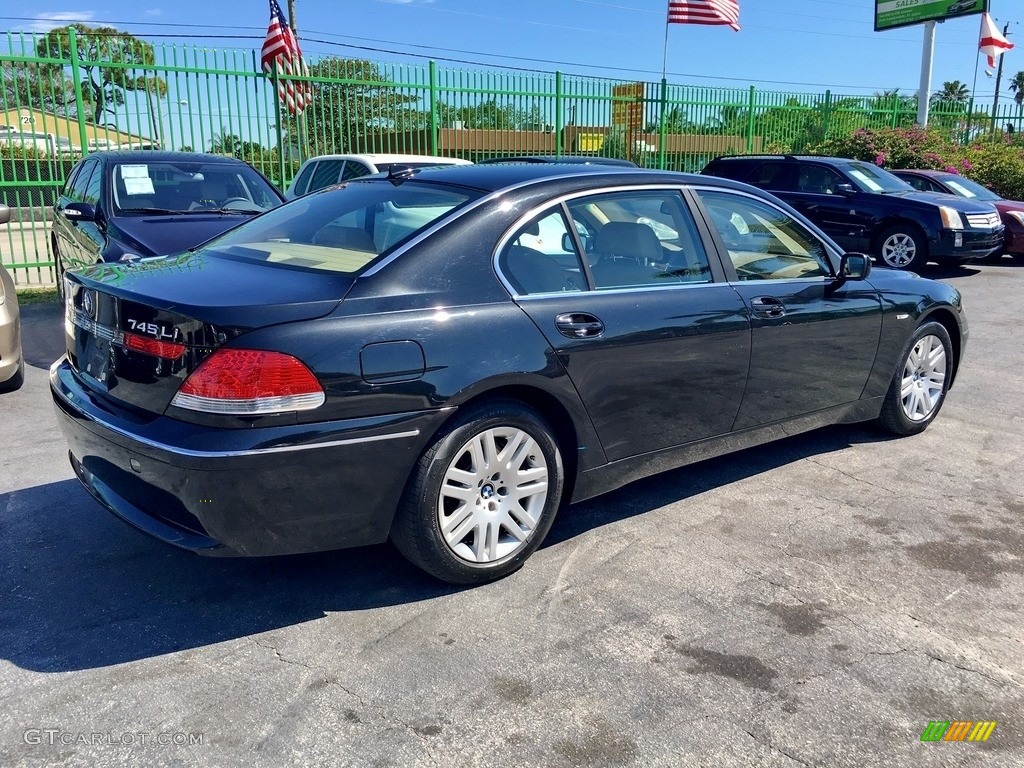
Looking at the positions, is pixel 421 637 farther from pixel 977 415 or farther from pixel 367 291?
pixel 977 415

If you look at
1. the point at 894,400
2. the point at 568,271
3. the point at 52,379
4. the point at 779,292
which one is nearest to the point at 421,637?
the point at 568,271

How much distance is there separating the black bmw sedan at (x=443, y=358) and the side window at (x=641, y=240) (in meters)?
0.01

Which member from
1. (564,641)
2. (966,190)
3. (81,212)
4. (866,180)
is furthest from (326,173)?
(966,190)

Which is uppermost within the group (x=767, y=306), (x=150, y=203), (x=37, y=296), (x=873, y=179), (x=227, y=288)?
(x=873, y=179)

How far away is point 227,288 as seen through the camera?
3170 millimetres

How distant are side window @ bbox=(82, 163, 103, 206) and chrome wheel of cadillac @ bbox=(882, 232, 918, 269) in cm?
1026

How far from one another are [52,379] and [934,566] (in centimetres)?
371

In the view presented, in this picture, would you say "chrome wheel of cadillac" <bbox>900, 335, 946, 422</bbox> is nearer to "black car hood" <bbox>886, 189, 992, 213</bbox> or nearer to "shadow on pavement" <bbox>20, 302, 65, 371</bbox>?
"shadow on pavement" <bbox>20, 302, 65, 371</bbox>

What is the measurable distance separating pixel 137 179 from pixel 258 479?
6030 millimetres

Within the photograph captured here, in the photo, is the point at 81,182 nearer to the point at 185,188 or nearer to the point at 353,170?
the point at 185,188

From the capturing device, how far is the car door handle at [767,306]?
14.0 feet

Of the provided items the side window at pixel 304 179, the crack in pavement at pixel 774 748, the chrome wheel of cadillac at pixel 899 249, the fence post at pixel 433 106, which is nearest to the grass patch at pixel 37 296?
the side window at pixel 304 179

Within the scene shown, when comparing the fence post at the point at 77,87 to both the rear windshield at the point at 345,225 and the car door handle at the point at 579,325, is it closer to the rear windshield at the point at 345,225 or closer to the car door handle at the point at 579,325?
the rear windshield at the point at 345,225

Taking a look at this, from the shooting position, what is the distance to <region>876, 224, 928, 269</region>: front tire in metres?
12.7
